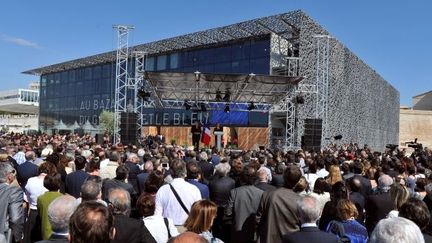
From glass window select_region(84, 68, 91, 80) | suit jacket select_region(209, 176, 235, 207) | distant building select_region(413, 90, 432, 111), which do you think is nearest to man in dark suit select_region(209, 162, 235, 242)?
suit jacket select_region(209, 176, 235, 207)

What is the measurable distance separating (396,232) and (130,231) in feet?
6.86

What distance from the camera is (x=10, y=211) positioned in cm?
515

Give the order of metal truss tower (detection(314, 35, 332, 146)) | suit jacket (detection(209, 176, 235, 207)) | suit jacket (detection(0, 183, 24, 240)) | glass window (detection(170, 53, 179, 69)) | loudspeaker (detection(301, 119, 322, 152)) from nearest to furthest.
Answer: suit jacket (detection(0, 183, 24, 240)) < suit jacket (detection(209, 176, 235, 207)) < loudspeaker (detection(301, 119, 322, 152)) < metal truss tower (detection(314, 35, 332, 146)) < glass window (detection(170, 53, 179, 69))

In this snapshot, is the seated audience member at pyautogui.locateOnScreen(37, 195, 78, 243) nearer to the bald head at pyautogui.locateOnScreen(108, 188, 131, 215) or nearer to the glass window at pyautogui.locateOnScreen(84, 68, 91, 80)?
the bald head at pyautogui.locateOnScreen(108, 188, 131, 215)

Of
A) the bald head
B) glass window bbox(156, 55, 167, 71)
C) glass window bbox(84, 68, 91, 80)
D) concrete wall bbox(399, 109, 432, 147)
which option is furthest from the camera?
concrete wall bbox(399, 109, 432, 147)

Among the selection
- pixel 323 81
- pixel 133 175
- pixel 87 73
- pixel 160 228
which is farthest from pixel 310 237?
pixel 87 73

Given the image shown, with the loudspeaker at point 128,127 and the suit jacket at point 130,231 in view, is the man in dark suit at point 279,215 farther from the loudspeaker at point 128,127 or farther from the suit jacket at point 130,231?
the loudspeaker at point 128,127

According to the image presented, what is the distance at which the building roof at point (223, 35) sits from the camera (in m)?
31.2

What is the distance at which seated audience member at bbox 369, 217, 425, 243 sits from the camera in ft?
9.91

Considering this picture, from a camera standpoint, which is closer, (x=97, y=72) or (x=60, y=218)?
(x=60, y=218)

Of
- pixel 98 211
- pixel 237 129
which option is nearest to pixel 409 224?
pixel 98 211

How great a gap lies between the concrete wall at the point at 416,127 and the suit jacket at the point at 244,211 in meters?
70.2

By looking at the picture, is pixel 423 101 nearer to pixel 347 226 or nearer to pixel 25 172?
pixel 25 172

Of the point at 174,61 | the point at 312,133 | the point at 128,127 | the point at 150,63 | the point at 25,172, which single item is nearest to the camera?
the point at 25,172
